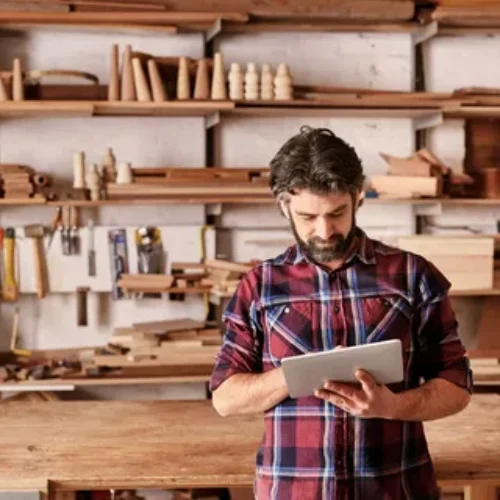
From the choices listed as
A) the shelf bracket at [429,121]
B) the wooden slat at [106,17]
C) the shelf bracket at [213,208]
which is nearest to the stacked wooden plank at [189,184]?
the shelf bracket at [213,208]

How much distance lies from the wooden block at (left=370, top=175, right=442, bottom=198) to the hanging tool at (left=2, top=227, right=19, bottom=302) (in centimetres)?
187

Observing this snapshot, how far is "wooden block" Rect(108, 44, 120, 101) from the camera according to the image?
4207 mm

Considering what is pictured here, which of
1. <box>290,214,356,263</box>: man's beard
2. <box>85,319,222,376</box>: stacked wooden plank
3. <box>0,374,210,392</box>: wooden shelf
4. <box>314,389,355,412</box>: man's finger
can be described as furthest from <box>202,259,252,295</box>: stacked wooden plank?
<box>314,389,355,412</box>: man's finger

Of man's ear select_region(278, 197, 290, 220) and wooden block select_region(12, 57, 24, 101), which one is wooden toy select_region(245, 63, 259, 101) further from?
man's ear select_region(278, 197, 290, 220)

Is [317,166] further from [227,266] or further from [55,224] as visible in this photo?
[55,224]

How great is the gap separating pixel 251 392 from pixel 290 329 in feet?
0.56

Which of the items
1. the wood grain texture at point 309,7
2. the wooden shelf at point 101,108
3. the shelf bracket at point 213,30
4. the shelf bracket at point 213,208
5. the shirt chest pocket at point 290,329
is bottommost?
the shirt chest pocket at point 290,329

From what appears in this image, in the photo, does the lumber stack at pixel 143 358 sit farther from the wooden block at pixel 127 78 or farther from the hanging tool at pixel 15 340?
the wooden block at pixel 127 78

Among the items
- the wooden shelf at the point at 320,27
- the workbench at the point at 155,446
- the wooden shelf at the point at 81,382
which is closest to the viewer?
the workbench at the point at 155,446

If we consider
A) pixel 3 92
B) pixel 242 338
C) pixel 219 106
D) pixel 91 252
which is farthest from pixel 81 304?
pixel 242 338

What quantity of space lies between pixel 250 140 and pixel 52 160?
103 centimetres

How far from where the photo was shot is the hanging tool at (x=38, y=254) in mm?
4395

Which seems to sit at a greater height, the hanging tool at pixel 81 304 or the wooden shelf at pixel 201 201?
the wooden shelf at pixel 201 201

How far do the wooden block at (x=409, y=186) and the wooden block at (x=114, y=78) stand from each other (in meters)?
1.36
